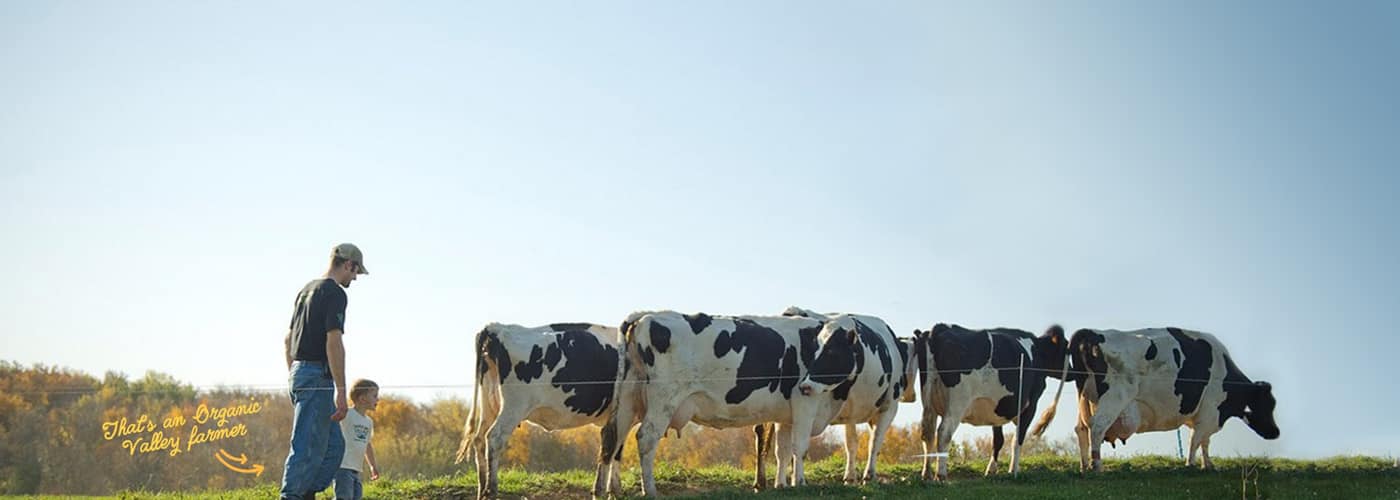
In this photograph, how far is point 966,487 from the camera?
58.8 ft

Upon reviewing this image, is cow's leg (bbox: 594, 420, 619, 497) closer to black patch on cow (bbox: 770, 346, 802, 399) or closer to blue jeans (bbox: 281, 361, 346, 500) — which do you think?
black patch on cow (bbox: 770, 346, 802, 399)

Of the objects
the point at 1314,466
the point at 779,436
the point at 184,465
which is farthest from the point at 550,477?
the point at 1314,466

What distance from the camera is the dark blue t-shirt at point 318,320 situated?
11734 millimetres

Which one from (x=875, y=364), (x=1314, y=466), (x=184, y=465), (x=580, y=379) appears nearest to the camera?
(x=580, y=379)

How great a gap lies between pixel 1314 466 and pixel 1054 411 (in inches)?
193

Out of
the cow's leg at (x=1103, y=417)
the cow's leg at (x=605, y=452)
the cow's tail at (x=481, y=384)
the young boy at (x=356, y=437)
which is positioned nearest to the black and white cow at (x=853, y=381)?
the cow's leg at (x=605, y=452)

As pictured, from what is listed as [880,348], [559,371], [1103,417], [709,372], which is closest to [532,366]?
[559,371]

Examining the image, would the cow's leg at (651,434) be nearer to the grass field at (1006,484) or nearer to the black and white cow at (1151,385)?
the grass field at (1006,484)

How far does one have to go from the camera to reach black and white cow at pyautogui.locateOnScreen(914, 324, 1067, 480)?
21531mm

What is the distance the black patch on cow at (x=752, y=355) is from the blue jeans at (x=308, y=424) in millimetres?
8069

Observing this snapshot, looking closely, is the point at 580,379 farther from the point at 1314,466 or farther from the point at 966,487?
the point at 1314,466

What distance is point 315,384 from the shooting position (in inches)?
462

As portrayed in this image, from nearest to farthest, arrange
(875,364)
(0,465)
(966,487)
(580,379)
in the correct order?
1. (966,487)
2. (580,379)
3. (875,364)
4. (0,465)

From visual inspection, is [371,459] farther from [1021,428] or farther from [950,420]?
[1021,428]
